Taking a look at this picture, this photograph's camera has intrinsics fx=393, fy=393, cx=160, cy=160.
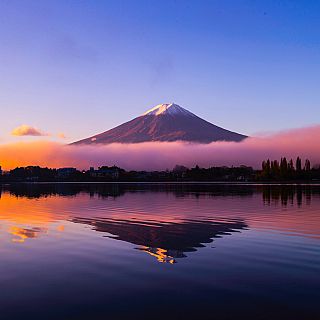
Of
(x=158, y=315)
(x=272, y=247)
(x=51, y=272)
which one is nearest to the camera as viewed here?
(x=158, y=315)

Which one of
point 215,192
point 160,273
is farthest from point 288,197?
point 160,273

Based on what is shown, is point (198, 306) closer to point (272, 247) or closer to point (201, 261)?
point (201, 261)

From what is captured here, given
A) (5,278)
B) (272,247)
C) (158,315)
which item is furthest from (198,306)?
(272,247)

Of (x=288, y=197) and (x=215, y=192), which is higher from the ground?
(x=288, y=197)

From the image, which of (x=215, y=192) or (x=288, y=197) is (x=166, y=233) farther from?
(x=215, y=192)

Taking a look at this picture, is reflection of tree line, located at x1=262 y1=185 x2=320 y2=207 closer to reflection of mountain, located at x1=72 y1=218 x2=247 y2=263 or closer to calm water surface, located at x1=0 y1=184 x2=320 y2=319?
reflection of mountain, located at x1=72 y1=218 x2=247 y2=263

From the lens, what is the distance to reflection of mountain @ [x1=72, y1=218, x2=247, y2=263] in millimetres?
17500

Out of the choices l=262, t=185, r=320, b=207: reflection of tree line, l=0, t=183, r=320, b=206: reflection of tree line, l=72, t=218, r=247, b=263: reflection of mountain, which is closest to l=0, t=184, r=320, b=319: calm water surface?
l=72, t=218, r=247, b=263: reflection of mountain

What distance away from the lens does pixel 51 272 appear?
13266 mm

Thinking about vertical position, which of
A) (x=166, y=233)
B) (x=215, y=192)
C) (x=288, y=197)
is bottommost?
(x=166, y=233)

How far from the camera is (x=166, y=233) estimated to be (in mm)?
22344

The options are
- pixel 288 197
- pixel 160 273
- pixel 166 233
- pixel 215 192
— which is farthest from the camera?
pixel 215 192

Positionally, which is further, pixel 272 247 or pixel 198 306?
pixel 272 247

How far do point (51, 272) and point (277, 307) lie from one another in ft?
24.6
